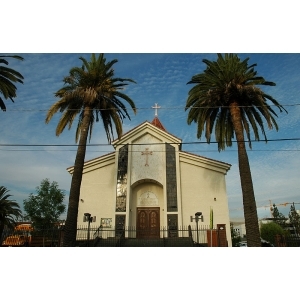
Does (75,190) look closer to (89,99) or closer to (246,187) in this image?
(89,99)

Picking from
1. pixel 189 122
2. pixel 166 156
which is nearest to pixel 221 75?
pixel 189 122

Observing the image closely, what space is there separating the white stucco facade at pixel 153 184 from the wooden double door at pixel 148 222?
0.27 ft

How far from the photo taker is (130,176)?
21406 mm

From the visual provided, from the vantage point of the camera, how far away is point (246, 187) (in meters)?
14.8

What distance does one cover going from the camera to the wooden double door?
20875 millimetres

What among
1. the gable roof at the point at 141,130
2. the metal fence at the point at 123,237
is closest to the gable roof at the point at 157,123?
the gable roof at the point at 141,130

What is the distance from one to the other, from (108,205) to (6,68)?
12063 mm

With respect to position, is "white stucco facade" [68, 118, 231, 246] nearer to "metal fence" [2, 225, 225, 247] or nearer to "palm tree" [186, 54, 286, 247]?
"metal fence" [2, 225, 225, 247]

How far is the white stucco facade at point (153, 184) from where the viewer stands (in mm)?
20484

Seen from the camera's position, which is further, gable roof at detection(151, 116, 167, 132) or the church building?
gable roof at detection(151, 116, 167, 132)

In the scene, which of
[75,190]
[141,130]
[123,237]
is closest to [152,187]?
[123,237]

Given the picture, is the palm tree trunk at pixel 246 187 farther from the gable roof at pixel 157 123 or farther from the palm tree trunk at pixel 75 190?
the gable roof at pixel 157 123

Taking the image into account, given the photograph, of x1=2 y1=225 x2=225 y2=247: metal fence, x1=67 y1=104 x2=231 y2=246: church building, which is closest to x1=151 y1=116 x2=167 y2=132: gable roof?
x1=67 y1=104 x2=231 y2=246: church building

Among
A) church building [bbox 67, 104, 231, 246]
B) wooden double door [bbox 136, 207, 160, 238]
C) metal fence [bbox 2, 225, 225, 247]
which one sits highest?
church building [bbox 67, 104, 231, 246]
